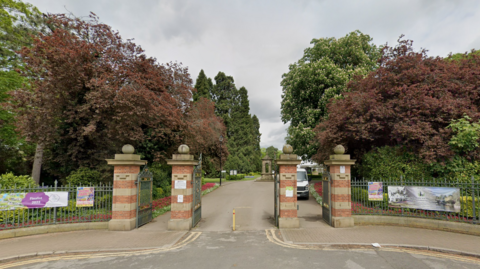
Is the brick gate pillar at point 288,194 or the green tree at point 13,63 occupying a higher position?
the green tree at point 13,63

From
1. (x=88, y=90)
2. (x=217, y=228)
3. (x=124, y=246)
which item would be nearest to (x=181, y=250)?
(x=124, y=246)

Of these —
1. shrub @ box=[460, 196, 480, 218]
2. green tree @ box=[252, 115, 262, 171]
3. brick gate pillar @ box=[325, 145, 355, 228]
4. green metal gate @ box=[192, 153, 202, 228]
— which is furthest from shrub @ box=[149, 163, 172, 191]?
green tree @ box=[252, 115, 262, 171]

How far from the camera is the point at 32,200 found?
8.91 meters

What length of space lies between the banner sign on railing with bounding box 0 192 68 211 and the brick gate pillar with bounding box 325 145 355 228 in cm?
1069

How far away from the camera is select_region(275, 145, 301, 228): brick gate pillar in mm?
9641

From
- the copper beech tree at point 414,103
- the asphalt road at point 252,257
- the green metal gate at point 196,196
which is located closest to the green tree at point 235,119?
the copper beech tree at point 414,103

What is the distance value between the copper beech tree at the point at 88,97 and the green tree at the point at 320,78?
1224cm

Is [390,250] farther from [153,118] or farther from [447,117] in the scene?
[153,118]

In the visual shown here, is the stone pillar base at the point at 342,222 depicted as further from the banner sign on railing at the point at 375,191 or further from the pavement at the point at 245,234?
the banner sign on railing at the point at 375,191

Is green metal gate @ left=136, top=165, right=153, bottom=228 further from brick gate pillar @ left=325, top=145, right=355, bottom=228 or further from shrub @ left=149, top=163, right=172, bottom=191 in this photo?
brick gate pillar @ left=325, top=145, right=355, bottom=228

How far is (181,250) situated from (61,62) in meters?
11.0

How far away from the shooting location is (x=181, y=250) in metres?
7.29

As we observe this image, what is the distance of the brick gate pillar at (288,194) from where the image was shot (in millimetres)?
9641

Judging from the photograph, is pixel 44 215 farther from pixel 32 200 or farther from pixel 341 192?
pixel 341 192
